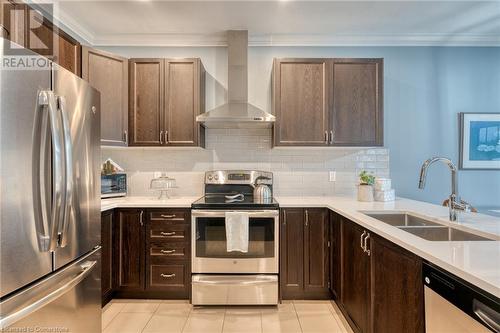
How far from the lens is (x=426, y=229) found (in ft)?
5.78

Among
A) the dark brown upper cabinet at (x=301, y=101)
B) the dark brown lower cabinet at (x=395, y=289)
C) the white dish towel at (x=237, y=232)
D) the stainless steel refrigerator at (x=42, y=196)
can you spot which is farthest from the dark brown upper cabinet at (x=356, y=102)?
the stainless steel refrigerator at (x=42, y=196)

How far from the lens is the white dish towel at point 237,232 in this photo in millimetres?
2455

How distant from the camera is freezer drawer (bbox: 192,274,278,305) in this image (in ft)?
8.11

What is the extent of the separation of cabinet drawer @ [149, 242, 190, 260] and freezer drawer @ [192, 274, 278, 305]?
10.3 inches

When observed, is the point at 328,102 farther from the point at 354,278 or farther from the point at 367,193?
the point at 354,278

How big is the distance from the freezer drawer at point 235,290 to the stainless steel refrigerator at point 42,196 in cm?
104

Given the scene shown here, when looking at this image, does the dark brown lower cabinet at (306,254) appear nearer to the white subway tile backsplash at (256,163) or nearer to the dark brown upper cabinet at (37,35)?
the white subway tile backsplash at (256,163)

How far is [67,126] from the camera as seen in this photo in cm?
132

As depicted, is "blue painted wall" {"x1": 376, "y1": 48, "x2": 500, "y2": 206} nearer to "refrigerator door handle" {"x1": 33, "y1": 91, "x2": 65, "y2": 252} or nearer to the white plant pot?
the white plant pot

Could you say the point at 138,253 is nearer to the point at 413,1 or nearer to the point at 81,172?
the point at 81,172

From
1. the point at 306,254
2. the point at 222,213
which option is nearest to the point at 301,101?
the point at 222,213

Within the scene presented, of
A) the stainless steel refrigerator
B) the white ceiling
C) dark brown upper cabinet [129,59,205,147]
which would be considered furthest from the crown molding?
the stainless steel refrigerator

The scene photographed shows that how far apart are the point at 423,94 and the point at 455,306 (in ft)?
9.44

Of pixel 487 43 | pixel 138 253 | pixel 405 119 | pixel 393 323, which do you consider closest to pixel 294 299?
pixel 393 323
